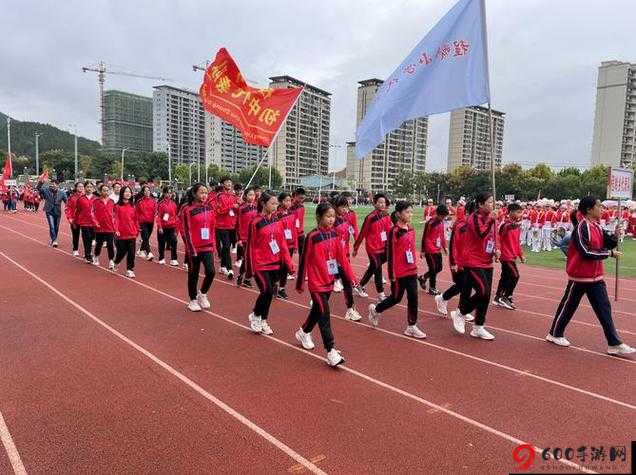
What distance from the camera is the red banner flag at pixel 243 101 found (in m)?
9.77

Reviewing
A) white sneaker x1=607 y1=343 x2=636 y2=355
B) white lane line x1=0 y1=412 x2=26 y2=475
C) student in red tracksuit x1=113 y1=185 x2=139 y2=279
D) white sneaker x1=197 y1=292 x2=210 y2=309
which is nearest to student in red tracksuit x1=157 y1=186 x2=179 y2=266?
student in red tracksuit x1=113 y1=185 x2=139 y2=279

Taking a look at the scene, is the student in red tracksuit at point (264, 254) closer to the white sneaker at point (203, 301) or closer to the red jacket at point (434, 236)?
the white sneaker at point (203, 301)

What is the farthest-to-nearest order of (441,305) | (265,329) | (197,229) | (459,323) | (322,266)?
(441,305) < (197,229) < (459,323) < (265,329) < (322,266)

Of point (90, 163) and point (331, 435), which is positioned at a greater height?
point (90, 163)

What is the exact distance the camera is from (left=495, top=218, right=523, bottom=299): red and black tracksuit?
25.3 ft

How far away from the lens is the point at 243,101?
33.4 ft

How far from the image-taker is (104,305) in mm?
7129

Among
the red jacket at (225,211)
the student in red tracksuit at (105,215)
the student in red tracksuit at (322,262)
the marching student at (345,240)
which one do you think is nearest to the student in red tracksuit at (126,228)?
the student in red tracksuit at (105,215)

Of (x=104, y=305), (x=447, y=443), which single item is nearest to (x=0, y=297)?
(x=104, y=305)

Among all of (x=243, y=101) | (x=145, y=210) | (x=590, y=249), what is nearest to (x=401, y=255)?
(x=590, y=249)

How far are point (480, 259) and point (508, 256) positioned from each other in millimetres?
2078

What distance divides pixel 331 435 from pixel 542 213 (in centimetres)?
1639

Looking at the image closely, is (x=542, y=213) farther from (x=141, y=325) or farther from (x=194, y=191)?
(x=141, y=325)

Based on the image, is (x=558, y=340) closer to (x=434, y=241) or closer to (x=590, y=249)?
(x=590, y=249)
